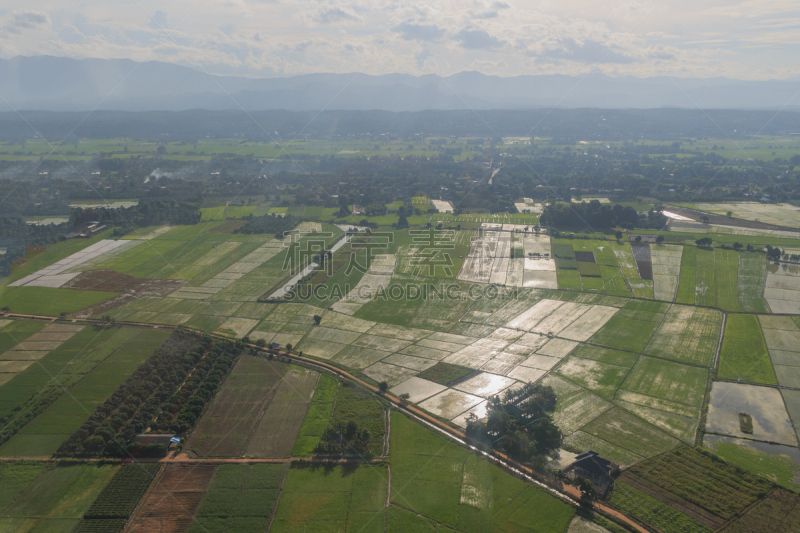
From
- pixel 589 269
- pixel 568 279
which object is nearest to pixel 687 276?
pixel 589 269

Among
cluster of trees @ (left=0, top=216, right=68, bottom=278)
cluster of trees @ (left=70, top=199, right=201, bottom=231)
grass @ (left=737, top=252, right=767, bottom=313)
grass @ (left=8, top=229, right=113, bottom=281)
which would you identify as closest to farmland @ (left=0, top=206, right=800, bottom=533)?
grass @ (left=737, top=252, right=767, bottom=313)

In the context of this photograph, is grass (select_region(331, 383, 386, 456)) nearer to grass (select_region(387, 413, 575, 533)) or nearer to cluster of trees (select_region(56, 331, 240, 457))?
grass (select_region(387, 413, 575, 533))

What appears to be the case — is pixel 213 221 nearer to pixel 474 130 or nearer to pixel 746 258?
pixel 746 258

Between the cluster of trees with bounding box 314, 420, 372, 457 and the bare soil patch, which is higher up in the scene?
the bare soil patch

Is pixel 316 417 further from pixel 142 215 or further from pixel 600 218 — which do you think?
pixel 142 215

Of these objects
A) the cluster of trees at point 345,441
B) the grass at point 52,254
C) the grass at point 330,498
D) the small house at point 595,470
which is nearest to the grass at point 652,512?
the small house at point 595,470

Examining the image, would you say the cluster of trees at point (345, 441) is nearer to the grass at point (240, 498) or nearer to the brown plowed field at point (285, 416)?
the brown plowed field at point (285, 416)

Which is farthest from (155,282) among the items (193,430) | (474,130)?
(474,130)
